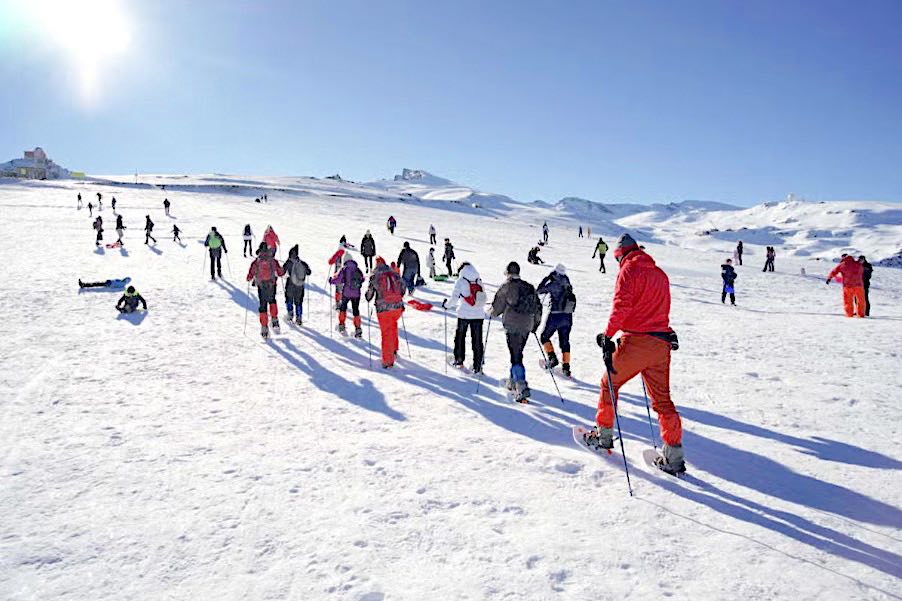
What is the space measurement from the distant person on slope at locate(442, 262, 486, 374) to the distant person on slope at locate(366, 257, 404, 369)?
0.92 m

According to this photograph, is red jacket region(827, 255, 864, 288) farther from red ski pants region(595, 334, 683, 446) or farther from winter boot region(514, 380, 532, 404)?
red ski pants region(595, 334, 683, 446)

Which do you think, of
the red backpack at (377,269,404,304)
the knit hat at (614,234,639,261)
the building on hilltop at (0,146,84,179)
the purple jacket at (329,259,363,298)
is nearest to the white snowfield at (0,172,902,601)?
the purple jacket at (329,259,363,298)

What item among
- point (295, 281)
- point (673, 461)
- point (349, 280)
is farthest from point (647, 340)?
point (295, 281)

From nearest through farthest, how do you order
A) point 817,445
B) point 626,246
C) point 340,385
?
point 626,246 → point 817,445 → point 340,385

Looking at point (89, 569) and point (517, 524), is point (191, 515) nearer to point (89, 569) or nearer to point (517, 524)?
point (89, 569)

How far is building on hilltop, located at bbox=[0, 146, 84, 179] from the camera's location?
86.3 meters

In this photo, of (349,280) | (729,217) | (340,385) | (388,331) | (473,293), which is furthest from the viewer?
(729,217)

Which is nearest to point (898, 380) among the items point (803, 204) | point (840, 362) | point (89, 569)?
point (840, 362)

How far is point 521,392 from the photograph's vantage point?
720cm

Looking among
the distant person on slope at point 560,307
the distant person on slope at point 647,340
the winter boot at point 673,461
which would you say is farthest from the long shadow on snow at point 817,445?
the distant person on slope at point 560,307

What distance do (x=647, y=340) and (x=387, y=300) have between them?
15.8 feet

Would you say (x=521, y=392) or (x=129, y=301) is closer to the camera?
(x=521, y=392)

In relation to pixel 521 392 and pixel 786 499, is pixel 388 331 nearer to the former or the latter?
pixel 521 392

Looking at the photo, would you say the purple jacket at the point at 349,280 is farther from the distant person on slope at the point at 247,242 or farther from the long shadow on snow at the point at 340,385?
the distant person on slope at the point at 247,242
